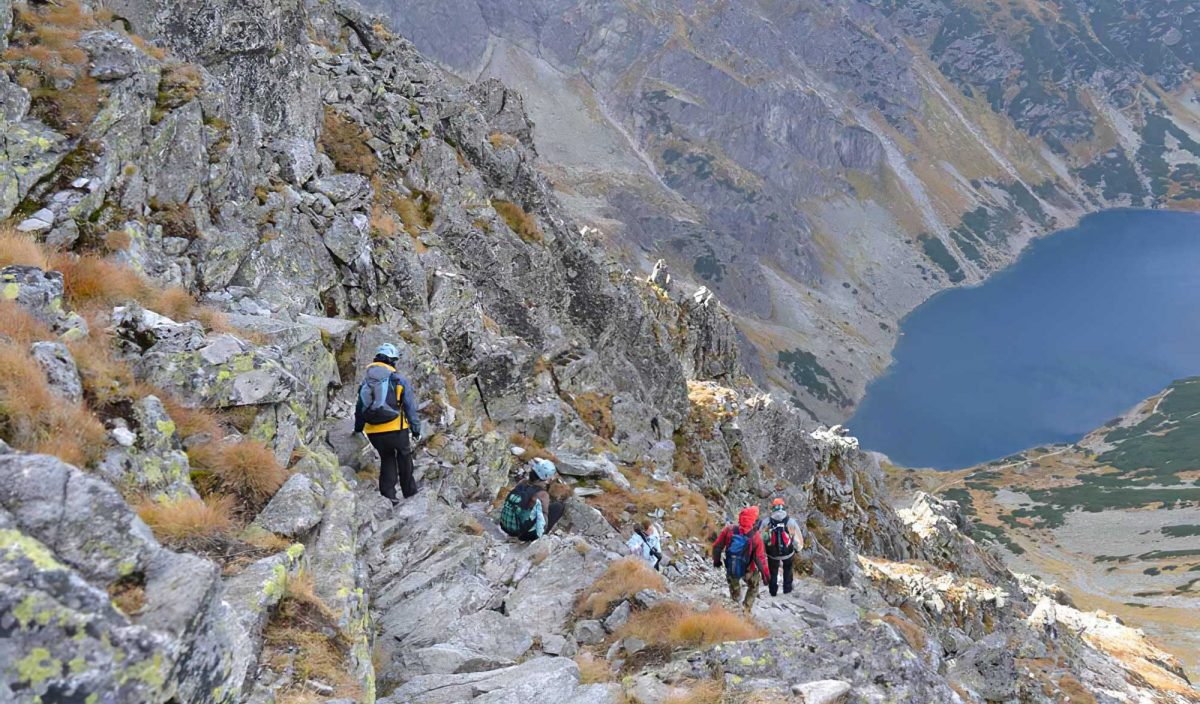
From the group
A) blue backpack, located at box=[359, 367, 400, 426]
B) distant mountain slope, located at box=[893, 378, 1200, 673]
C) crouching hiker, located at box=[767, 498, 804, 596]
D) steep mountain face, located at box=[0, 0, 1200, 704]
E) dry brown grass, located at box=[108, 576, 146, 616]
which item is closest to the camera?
dry brown grass, located at box=[108, 576, 146, 616]

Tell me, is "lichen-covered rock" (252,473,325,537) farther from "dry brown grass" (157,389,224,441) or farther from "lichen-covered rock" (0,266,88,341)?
"lichen-covered rock" (0,266,88,341)

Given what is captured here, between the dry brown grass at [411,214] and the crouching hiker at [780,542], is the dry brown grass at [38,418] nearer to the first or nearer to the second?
the crouching hiker at [780,542]

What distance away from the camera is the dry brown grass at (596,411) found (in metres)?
Result: 33.6

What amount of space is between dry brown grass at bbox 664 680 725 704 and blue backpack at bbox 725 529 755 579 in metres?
6.43

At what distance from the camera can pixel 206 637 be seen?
6.32 m

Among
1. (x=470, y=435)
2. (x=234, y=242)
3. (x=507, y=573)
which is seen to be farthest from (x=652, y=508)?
(x=234, y=242)

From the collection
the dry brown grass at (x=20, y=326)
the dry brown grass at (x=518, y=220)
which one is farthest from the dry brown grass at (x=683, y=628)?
the dry brown grass at (x=518, y=220)

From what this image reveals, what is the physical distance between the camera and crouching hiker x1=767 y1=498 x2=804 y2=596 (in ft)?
60.6

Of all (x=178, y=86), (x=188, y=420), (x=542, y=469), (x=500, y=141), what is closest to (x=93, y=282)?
(x=188, y=420)

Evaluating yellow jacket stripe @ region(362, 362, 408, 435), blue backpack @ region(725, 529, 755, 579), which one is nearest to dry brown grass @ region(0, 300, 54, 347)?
yellow jacket stripe @ region(362, 362, 408, 435)

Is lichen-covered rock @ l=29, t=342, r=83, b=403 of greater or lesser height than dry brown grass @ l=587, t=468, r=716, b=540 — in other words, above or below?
above

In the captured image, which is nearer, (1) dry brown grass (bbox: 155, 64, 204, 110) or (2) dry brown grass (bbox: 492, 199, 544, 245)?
(1) dry brown grass (bbox: 155, 64, 204, 110)

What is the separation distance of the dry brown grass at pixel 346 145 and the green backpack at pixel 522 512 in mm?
17529

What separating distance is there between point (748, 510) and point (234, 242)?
1486cm
